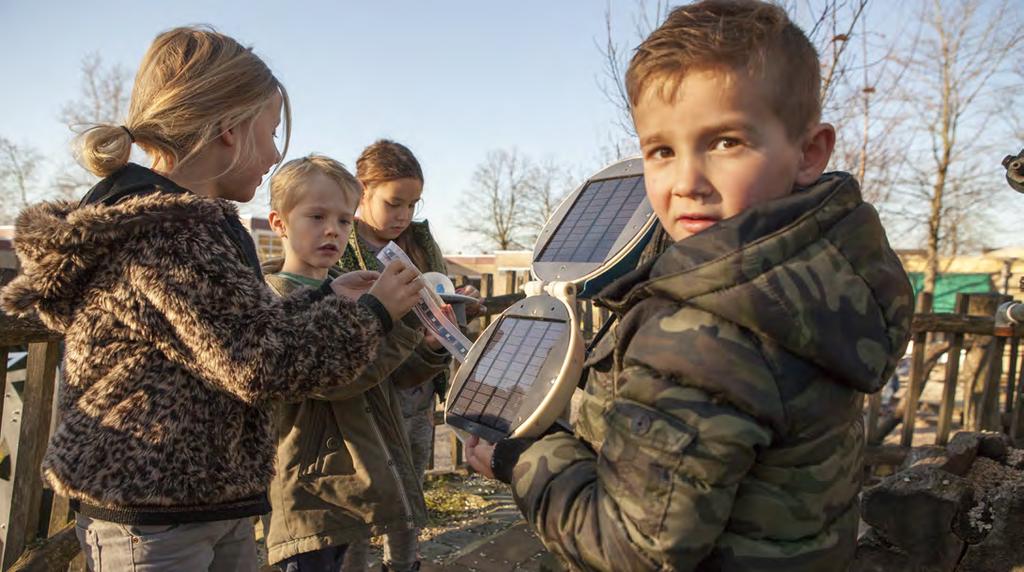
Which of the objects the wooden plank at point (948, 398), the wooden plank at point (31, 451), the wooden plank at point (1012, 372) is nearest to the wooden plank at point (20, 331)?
the wooden plank at point (31, 451)

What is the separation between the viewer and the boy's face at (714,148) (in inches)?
45.9

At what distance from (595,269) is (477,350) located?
311 millimetres

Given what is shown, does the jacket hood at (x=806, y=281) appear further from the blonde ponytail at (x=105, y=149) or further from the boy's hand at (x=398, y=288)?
the blonde ponytail at (x=105, y=149)

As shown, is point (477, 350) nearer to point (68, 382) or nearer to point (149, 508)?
point (149, 508)

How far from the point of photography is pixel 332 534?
2.34m

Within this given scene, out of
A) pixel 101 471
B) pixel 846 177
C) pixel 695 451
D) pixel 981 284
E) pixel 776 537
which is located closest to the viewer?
pixel 695 451

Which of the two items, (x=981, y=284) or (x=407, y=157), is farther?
(x=981, y=284)

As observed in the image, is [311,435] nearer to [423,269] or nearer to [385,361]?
[385,361]

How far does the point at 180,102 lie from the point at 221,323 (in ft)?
1.93

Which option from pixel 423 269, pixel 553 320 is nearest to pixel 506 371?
Result: pixel 553 320

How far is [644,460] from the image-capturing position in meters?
1.04

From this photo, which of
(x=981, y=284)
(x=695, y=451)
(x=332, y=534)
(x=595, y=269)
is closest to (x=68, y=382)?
(x=332, y=534)

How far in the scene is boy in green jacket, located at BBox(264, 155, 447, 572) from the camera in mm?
2336

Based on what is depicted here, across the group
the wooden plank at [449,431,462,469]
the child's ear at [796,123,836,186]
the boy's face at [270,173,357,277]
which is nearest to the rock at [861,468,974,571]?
the child's ear at [796,123,836,186]
